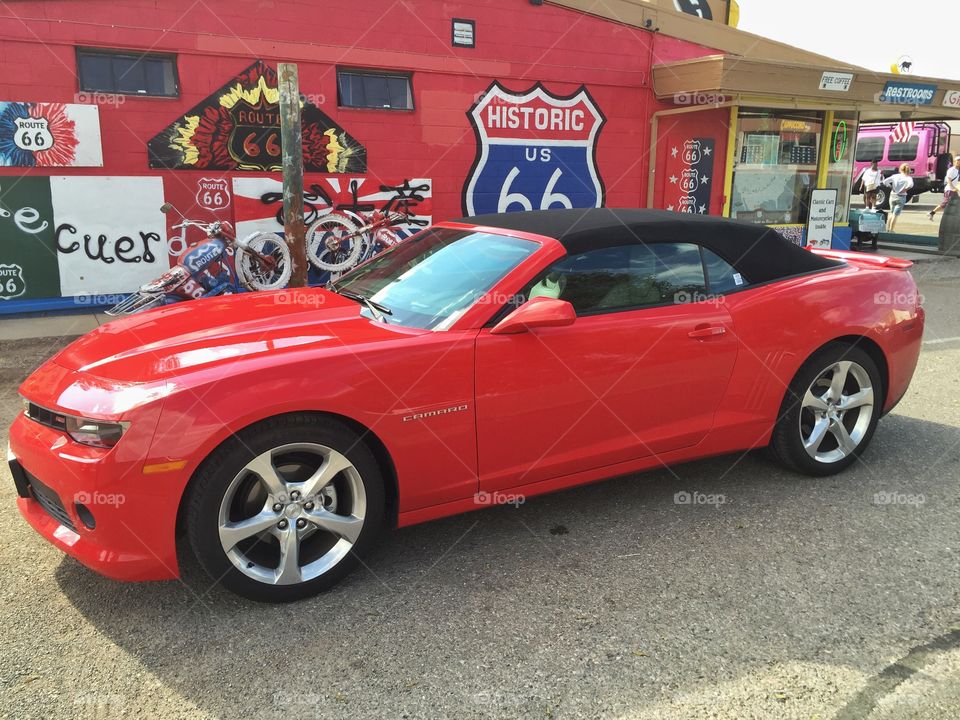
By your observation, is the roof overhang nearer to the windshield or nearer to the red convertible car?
the red convertible car

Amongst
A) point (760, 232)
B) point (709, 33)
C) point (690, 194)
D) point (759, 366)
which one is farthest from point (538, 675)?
point (709, 33)

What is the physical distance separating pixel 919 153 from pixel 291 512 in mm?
33408

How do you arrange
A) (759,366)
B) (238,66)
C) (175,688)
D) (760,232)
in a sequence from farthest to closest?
(238,66), (760,232), (759,366), (175,688)

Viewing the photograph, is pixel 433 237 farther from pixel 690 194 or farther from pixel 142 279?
pixel 690 194

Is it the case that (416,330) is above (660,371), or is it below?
above

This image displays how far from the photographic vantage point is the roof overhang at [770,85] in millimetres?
10938

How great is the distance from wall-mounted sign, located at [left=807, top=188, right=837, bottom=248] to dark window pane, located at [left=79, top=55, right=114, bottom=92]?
36.8 ft

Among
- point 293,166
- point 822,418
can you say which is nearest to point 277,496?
point 822,418

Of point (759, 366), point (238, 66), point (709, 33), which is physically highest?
point (709, 33)

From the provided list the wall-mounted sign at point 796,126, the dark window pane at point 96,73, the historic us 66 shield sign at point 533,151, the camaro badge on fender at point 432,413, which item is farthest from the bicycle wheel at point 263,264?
the wall-mounted sign at point 796,126

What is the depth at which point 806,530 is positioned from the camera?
362 centimetres

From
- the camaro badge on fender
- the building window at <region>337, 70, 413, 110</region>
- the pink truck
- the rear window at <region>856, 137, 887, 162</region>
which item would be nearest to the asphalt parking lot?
the camaro badge on fender

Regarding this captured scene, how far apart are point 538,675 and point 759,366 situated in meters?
2.07

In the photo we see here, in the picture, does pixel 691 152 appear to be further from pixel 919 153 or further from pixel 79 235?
pixel 919 153
